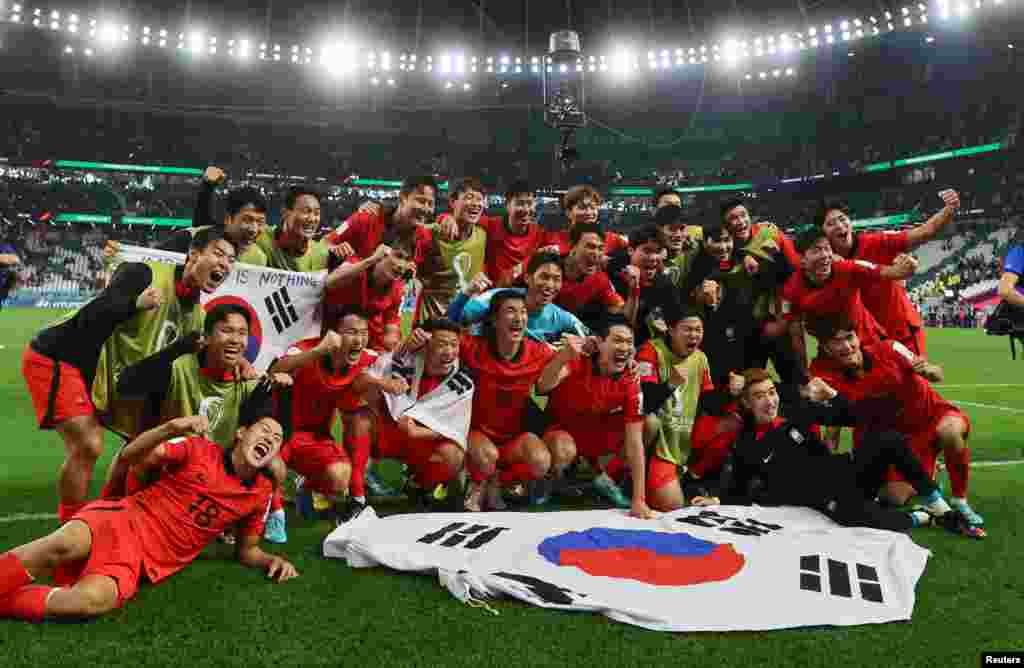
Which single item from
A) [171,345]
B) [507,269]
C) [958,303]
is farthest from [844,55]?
[171,345]

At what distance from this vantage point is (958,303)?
31922mm

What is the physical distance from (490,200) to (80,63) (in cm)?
2357

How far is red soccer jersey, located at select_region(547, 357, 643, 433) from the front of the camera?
4535 millimetres

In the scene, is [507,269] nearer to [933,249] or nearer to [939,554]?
[939,554]

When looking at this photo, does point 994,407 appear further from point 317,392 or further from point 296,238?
point 296,238

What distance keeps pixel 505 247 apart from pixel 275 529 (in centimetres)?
310

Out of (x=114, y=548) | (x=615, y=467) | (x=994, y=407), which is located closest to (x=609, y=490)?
(x=615, y=467)

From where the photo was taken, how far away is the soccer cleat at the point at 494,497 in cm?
435

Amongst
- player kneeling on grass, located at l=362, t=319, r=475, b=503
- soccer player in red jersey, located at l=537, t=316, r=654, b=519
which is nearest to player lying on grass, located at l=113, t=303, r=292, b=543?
player kneeling on grass, located at l=362, t=319, r=475, b=503

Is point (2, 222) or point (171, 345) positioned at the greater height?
point (2, 222)

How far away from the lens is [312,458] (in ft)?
13.5

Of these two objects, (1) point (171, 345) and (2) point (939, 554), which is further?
(1) point (171, 345)

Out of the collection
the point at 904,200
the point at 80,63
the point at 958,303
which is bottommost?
the point at 958,303

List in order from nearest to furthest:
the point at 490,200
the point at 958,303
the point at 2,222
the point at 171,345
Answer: the point at 171,345
the point at 958,303
the point at 2,222
the point at 490,200
